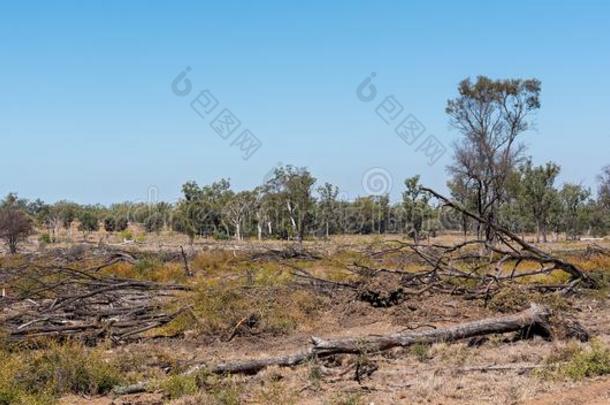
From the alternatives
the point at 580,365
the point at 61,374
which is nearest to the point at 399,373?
the point at 580,365

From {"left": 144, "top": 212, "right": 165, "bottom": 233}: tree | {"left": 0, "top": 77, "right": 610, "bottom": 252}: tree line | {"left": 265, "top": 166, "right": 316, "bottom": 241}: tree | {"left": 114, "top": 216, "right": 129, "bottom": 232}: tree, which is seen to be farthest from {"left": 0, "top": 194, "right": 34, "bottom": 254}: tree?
{"left": 114, "top": 216, "right": 129, "bottom": 232}: tree

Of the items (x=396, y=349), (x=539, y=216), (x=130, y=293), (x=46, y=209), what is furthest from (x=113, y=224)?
(x=396, y=349)

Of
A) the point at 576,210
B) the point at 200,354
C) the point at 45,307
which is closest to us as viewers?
the point at 200,354

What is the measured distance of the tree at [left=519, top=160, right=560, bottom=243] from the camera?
5066cm

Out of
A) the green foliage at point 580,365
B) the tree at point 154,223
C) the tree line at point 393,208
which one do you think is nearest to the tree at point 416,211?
the tree line at point 393,208

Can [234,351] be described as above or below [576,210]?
below

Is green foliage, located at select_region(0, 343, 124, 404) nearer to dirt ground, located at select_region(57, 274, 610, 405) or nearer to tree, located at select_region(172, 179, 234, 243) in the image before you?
dirt ground, located at select_region(57, 274, 610, 405)

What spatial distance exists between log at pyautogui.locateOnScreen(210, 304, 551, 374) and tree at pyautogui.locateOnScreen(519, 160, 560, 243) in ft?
144

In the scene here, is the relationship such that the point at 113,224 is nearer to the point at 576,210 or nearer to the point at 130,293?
the point at 576,210

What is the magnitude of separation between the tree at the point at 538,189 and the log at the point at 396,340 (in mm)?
43899

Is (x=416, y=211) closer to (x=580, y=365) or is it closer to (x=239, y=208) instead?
(x=239, y=208)

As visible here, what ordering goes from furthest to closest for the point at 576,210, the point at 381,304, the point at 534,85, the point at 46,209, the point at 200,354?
1. the point at 46,209
2. the point at 576,210
3. the point at 534,85
4. the point at 381,304
5. the point at 200,354

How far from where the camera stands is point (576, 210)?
65.4m

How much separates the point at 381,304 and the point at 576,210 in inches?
2330
